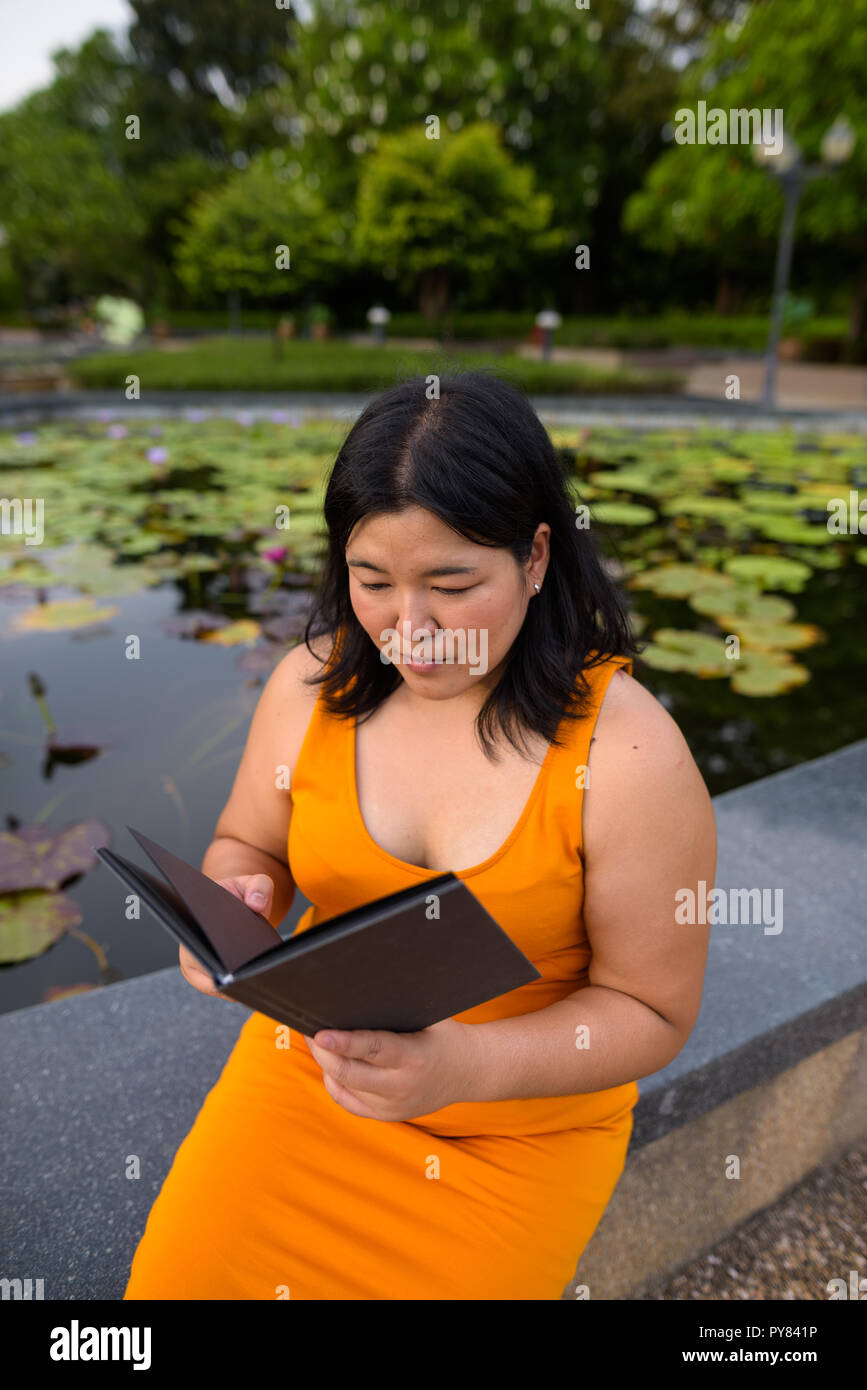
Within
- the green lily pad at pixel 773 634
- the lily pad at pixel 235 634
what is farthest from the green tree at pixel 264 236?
the green lily pad at pixel 773 634

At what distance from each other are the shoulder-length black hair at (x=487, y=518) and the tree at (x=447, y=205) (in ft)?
58.8

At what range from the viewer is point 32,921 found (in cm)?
182

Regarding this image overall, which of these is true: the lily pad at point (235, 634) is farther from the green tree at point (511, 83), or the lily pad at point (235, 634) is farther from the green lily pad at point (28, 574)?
the green tree at point (511, 83)

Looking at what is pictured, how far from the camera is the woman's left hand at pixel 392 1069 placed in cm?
68

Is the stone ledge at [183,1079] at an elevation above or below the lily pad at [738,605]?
below

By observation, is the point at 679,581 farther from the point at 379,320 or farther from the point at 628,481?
the point at 379,320

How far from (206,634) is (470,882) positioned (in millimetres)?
2588

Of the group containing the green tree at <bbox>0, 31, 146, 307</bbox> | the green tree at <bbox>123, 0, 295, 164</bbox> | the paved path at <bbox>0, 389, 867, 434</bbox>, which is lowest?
the paved path at <bbox>0, 389, 867, 434</bbox>

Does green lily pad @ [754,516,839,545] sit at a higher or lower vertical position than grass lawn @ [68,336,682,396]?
lower

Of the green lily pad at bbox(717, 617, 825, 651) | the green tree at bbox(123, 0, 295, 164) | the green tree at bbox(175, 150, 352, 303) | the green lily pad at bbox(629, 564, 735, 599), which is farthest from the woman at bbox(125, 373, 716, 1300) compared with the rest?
the green tree at bbox(123, 0, 295, 164)

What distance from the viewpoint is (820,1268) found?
123 centimetres

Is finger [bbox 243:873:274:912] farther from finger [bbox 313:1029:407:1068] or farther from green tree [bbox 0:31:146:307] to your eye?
green tree [bbox 0:31:146:307]

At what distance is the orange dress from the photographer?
2.69 feet

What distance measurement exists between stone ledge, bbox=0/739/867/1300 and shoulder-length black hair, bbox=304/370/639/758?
56 centimetres
